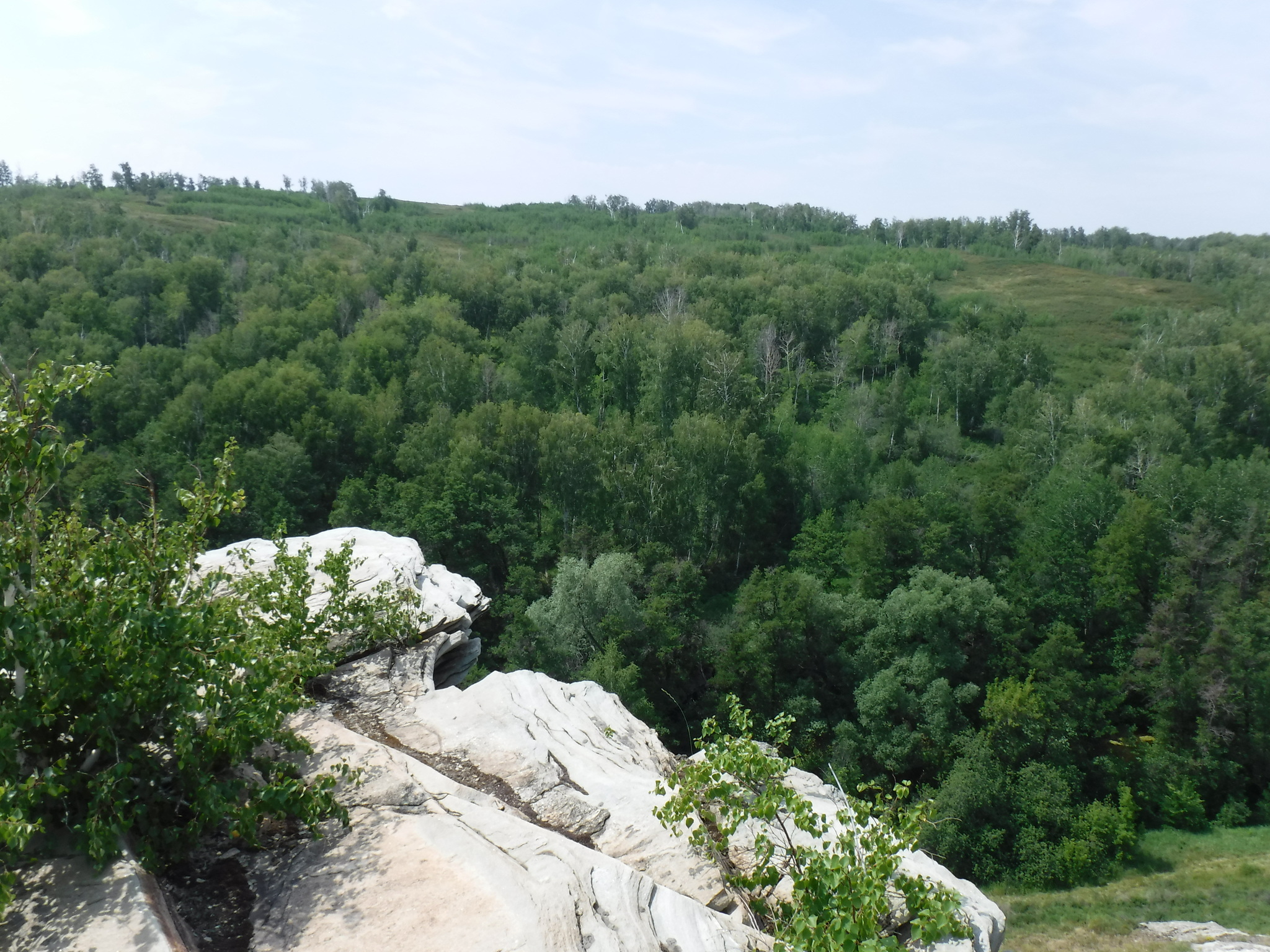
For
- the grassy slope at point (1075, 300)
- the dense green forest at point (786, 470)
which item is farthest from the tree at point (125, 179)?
the grassy slope at point (1075, 300)

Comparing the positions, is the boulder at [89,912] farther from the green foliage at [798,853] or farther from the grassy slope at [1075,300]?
the grassy slope at [1075,300]

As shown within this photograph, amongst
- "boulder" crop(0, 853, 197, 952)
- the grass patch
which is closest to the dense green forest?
the grass patch

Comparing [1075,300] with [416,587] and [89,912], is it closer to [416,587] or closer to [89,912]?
[416,587]

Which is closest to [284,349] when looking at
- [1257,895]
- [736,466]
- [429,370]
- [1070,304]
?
[429,370]

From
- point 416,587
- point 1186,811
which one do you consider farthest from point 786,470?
point 416,587

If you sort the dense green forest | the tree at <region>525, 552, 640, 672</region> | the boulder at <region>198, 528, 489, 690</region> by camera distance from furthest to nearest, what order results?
1. the tree at <region>525, 552, 640, 672</region>
2. the dense green forest
3. the boulder at <region>198, 528, 489, 690</region>

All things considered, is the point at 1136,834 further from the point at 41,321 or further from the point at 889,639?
the point at 41,321

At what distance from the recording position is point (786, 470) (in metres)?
57.9

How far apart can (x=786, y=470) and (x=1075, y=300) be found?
6242 cm

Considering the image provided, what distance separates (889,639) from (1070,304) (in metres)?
77.1

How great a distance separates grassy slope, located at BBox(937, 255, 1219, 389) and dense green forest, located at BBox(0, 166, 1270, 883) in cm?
67

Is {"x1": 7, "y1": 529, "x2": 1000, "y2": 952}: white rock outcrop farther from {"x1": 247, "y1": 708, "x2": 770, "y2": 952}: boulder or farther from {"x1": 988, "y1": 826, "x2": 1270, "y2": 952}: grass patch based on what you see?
{"x1": 988, "y1": 826, "x2": 1270, "y2": 952}: grass patch

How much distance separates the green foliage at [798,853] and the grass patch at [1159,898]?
66.3ft

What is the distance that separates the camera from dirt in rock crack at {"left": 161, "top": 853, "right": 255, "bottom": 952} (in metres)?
6.31
